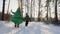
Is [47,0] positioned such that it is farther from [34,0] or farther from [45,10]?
[34,0]

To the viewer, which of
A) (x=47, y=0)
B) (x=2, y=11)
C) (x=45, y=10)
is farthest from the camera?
(x=45, y=10)

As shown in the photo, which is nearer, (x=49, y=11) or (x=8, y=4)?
(x=8, y=4)

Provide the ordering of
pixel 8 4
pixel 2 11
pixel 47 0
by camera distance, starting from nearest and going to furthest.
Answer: pixel 2 11
pixel 8 4
pixel 47 0

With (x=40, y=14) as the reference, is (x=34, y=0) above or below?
above

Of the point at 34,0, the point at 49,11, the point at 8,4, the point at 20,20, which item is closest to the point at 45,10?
the point at 49,11

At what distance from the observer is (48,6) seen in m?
33.5

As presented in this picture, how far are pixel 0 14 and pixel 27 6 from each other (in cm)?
1260

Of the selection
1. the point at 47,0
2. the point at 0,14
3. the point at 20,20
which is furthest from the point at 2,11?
the point at 20,20

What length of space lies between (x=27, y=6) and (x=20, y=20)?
87.8 feet

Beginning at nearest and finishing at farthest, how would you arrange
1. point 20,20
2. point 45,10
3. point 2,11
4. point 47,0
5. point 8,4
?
point 20,20
point 2,11
point 8,4
point 47,0
point 45,10

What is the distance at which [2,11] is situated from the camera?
86.4 ft

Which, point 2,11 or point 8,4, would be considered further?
point 8,4

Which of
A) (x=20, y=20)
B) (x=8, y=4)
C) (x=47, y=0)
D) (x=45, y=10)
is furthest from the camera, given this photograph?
(x=45, y=10)

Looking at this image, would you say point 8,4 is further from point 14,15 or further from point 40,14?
A: point 14,15
